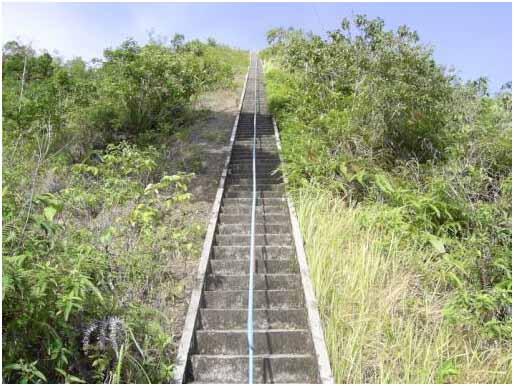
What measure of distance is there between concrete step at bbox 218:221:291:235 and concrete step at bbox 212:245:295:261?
2.55ft

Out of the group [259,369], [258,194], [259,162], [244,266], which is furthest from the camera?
[259,162]

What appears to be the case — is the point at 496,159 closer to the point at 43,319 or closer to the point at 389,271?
the point at 389,271

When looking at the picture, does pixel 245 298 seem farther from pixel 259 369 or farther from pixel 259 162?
pixel 259 162

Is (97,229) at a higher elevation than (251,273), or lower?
higher

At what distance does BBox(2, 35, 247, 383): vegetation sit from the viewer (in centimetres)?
382

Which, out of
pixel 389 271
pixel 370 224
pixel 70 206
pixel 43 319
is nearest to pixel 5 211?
pixel 43 319

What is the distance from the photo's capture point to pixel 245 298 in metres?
6.12

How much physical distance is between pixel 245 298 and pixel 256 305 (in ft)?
0.58

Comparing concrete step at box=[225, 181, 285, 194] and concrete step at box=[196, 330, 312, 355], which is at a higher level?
concrete step at box=[225, 181, 285, 194]

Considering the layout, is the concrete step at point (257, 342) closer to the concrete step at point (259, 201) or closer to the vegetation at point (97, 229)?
the vegetation at point (97, 229)

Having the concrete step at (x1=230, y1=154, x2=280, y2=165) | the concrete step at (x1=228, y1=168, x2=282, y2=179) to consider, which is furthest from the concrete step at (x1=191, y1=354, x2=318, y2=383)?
the concrete step at (x1=230, y1=154, x2=280, y2=165)

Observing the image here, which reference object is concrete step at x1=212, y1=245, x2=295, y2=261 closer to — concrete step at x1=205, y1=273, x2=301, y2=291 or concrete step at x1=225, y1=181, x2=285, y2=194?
concrete step at x1=205, y1=273, x2=301, y2=291

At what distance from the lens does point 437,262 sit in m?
6.71

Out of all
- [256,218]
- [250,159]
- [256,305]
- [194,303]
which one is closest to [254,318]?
[256,305]
